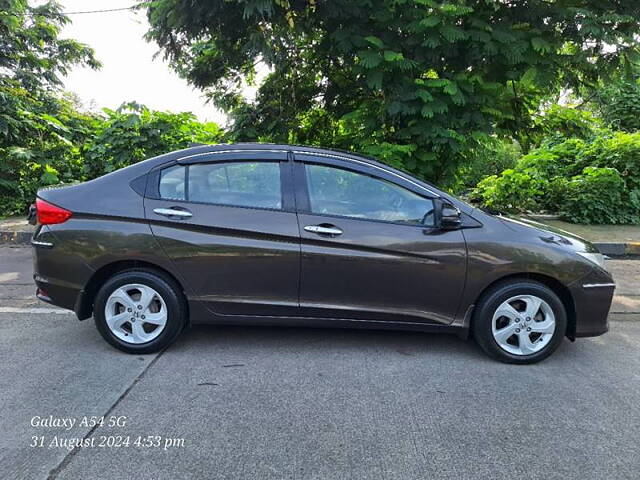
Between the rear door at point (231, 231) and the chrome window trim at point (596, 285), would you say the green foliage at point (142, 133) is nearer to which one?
the rear door at point (231, 231)

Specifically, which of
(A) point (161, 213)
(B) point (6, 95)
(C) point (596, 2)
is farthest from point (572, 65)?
(B) point (6, 95)

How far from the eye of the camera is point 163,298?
11.5 feet

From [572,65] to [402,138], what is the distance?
2.26 meters

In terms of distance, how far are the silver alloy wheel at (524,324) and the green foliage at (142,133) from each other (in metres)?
6.77

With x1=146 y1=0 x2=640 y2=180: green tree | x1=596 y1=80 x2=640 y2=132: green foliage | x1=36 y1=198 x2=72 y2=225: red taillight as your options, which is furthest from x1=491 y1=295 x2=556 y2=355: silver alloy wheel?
x1=596 y1=80 x2=640 y2=132: green foliage

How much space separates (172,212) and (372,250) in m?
1.54

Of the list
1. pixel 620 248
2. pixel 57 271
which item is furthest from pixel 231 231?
pixel 620 248

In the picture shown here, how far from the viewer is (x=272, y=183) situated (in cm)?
359

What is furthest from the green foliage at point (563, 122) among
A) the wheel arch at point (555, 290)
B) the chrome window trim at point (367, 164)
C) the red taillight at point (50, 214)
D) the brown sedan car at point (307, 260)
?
the red taillight at point (50, 214)

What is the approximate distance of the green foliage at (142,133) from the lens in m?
8.94

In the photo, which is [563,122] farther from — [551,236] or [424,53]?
[551,236]

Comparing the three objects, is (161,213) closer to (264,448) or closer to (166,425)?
(166,425)

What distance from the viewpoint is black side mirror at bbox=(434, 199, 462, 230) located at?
3.45 metres

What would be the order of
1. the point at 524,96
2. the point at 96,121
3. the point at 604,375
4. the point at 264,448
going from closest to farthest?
1. the point at 264,448
2. the point at 604,375
3. the point at 524,96
4. the point at 96,121
